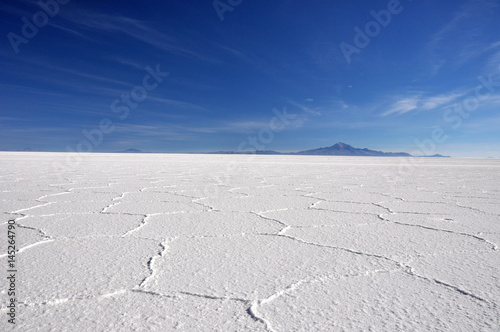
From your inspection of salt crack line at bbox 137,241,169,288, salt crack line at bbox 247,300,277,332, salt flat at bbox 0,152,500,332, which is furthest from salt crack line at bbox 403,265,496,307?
salt crack line at bbox 137,241,169,288

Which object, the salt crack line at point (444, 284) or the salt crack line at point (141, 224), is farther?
the salt crack line at point (141, 224)

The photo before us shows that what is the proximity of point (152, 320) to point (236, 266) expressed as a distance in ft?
1.40

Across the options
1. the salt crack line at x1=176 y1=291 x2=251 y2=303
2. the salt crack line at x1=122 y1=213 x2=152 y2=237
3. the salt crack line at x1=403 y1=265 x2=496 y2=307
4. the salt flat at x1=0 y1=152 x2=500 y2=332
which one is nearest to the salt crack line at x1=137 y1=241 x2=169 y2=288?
the salt flat at x1=0 y1=152 x2=500 y2=332

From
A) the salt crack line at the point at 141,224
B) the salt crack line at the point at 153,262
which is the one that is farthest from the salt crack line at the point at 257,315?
the salt crack line at the point at 141,224

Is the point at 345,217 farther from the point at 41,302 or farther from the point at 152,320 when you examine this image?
the point at 41,302

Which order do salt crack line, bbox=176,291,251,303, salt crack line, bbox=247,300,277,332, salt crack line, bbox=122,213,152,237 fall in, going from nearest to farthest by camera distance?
salt crack line, bbox=247,300,277,332, salt crack line, bbox=176,291,251,303, salt crack line, bbox=122,213,152,237

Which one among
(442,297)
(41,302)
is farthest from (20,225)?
(442,297)

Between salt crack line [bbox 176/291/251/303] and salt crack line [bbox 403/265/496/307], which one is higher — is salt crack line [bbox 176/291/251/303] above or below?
below

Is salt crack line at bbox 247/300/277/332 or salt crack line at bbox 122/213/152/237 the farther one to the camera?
salt crack line at bbox 122/213/152/237

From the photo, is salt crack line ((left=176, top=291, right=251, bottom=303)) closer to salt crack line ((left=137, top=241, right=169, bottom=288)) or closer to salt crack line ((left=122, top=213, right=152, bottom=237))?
salt crack line ((left=137, top=241, right=169, bottom=288))

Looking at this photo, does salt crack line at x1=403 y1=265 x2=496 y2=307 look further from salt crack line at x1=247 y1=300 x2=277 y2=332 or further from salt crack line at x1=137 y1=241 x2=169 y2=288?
salt crack line at x1=137 y1=241 x2=169 y2=288

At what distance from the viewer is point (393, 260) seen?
1.25 metres

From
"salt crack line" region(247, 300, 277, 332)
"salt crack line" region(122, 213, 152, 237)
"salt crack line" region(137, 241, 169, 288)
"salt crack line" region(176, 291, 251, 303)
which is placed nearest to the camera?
"salt crack line" region(247, 300, 277, 332)

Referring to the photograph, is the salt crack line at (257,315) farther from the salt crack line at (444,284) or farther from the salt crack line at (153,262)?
the salt crack line at (444,284)
